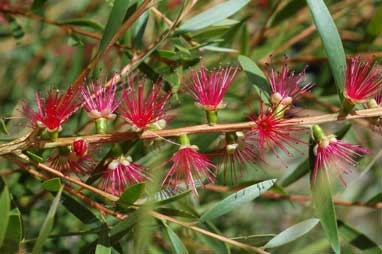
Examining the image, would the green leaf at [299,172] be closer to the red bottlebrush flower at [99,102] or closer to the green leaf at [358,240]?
the green leaf at [358,240]

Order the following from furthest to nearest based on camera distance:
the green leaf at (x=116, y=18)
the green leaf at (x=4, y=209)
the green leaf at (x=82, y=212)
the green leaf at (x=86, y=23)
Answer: the green leaf at (x=86, y=23)
the green leaf at (x=82, y=212)
the green leaf at (x=116, y=18)
the green leaf at (x=4, y=209)

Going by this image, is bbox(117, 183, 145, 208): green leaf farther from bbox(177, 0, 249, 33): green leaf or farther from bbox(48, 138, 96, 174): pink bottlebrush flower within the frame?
bbox(177, 0, 249, 33): green leaf

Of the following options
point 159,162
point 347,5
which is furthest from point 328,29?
point 347,5

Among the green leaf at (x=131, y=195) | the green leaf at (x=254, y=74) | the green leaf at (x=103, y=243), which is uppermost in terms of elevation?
the green leaf at (x=254, y=74)

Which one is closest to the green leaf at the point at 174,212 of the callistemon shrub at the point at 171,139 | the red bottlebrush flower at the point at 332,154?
the callistemon shrub at the point at 171,139

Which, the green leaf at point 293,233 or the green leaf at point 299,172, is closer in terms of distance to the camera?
the green leaf at point 293,233

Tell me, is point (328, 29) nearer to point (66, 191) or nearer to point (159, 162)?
point (159, 162)
